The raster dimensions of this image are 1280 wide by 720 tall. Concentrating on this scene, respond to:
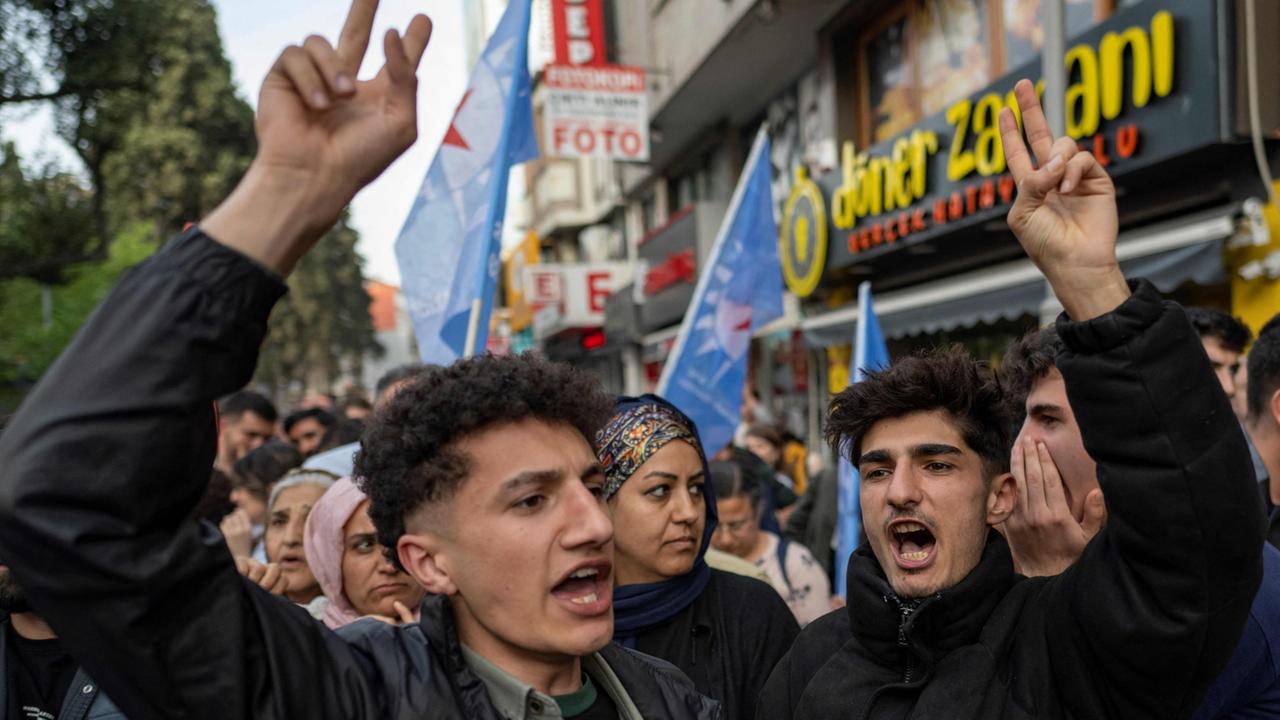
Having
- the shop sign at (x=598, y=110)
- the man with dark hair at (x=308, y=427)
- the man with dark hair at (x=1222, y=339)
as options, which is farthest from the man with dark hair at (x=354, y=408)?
the shop sign at (x=598, y=110)

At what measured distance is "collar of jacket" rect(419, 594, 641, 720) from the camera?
1.63m

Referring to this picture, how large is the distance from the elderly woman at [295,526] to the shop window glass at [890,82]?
8.14 meters

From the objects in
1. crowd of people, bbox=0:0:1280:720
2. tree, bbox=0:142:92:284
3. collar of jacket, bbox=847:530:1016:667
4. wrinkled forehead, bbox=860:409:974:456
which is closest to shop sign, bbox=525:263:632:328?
tree, bbox=0:142:92:284

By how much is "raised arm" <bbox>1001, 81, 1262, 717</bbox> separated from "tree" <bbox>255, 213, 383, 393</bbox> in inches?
1176

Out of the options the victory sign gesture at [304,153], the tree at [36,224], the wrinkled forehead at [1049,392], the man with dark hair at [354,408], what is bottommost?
the man with dark hair at [354,408]

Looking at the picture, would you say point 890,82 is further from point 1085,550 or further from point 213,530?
point 213,530

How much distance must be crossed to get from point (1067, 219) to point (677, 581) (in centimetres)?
161

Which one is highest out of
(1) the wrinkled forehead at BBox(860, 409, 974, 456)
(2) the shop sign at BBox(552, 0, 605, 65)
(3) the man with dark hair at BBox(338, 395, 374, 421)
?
(2) the shop sign at BBox(552, 0, 605, 65)

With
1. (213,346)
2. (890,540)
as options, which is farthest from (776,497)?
(213,346)

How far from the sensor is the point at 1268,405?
306cm

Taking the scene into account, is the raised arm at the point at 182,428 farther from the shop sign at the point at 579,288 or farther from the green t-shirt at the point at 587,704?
the shop sign at the point at 579,288

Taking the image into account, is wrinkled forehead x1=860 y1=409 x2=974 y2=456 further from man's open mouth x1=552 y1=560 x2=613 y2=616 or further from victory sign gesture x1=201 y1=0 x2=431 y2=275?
victory sign gesture x1=201 y1=0 x2=431 y2=275

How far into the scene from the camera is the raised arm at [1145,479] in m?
1.55

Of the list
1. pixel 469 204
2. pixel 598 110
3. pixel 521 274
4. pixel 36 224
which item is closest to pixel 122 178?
pixel 521 274
